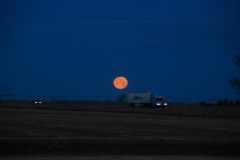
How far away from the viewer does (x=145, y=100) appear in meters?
94.2

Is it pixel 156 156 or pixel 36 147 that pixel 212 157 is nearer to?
pixel 156 156

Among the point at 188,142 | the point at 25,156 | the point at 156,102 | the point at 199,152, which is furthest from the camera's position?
the point at 156,102

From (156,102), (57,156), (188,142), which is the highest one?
(156,102)

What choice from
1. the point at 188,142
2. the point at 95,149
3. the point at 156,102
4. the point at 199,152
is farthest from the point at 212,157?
the point at 156,102

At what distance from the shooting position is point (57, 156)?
63.3 ft

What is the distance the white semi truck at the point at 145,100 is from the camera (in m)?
90.5

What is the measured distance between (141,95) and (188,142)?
70786 millimetres

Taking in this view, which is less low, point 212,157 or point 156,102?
point 156,102

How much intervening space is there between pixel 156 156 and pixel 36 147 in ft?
16.4

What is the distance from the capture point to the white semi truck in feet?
297

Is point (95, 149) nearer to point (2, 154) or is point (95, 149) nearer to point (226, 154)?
point (2, 154)

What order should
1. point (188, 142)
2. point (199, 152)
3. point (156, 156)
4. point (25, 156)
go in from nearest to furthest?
point (25, 156), point (156, 156), point (199, 152), point (188, 142)

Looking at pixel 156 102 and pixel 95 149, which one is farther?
pixel 156 102

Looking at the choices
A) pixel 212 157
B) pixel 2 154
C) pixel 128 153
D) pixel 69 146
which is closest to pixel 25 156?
pixel 2 154
